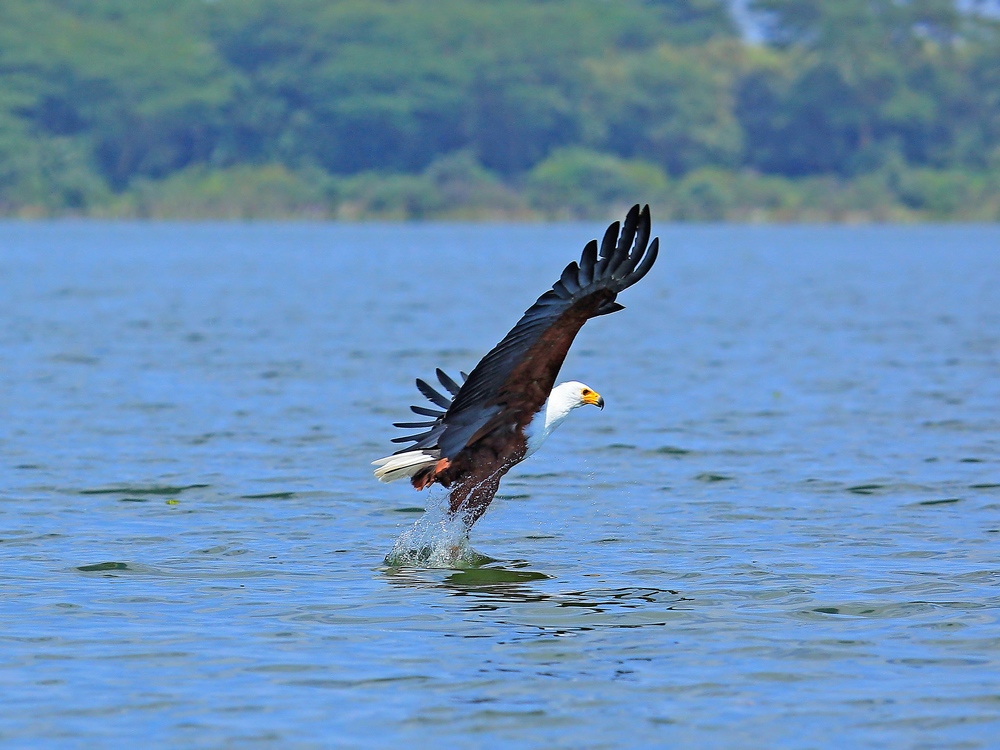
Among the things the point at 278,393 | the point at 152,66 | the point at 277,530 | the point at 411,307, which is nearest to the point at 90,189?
the point at 152,66

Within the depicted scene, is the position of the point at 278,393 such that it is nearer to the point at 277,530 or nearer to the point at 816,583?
the point at 277,530

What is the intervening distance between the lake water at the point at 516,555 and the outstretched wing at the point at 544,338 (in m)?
0.72

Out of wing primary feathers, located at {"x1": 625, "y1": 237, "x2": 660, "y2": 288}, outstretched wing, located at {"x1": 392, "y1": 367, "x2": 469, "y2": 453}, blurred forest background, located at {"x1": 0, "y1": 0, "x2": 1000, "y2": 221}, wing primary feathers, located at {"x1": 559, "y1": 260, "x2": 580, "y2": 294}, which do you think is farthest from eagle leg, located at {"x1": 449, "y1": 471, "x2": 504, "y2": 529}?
blurred forest background, located at {"x1": 0, "y1": 0, "x2": 1000, "y2": 221}

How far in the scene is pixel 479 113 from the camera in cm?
11294

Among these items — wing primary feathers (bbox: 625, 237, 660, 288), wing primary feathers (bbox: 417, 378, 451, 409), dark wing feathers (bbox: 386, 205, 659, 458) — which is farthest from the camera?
wing primary feathers (bbox: 417, 378, 451, 409)

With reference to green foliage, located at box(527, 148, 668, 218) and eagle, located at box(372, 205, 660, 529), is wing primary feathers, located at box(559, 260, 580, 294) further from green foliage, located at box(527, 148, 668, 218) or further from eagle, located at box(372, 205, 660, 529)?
green foliage, located at box(527, 148, 668, 218)

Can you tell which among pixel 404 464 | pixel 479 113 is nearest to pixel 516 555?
pixel 404 464

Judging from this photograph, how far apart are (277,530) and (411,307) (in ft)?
71.9

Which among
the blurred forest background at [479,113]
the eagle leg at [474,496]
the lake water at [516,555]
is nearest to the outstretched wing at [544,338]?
the eagle leg at [474,496]

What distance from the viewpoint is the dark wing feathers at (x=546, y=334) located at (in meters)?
9.47

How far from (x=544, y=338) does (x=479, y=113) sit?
10412cm

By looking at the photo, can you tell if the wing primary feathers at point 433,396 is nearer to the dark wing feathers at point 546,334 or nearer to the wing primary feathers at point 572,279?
the dark wing feathers at point 546,334

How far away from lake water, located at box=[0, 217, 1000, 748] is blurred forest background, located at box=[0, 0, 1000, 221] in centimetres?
7830

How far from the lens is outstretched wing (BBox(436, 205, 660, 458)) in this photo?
31.1 ft
